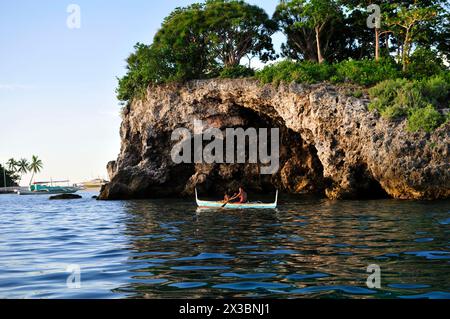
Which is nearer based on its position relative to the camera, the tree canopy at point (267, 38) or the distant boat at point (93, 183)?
the tree canopy at point (267, 38)

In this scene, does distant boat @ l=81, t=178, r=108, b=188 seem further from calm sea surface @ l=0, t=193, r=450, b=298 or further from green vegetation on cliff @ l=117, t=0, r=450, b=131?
calm sea surface @ l=0, t=193, r=450, b=298

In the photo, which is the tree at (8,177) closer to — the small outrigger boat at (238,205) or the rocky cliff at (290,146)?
the rocky cliff at (290,146)

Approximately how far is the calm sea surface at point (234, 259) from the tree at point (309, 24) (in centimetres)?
2809

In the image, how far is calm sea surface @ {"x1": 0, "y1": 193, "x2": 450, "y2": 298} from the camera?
833 centimetres

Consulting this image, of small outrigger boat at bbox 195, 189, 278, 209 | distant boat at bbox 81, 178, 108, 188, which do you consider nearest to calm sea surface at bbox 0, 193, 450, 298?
small outrigger boat at bbox 195, 189, 278, 209

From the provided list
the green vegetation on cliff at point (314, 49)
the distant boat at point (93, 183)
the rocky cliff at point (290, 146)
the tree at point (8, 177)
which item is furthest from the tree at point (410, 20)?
the distant boat at point (93, 183)

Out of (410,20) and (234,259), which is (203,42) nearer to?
(410,20)

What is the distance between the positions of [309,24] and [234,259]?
1450 inches

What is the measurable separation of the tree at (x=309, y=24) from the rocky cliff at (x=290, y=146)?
7.85m

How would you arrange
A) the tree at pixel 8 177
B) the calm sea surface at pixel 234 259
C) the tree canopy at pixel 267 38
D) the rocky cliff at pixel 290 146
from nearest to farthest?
1. the calm sea surface at pixel 234 259
2. the rocky cliff at pixel 290 146
3. the tree canopy at pixel 267 38
4. the tree at pixel 8 177

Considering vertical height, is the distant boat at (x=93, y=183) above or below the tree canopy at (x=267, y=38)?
below

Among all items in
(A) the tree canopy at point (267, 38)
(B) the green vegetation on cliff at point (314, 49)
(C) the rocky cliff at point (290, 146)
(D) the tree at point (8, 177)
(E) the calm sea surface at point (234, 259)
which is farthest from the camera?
(D) the tree at point (8, 177)

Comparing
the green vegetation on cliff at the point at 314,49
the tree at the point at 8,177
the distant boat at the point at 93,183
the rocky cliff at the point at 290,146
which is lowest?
the distant boat at the point at 93,183

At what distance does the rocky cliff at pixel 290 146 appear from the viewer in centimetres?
2992
